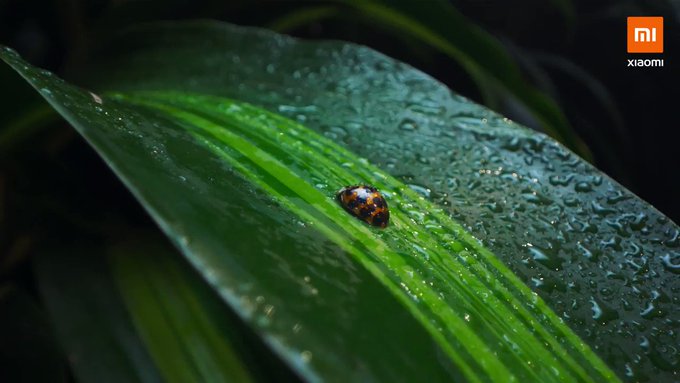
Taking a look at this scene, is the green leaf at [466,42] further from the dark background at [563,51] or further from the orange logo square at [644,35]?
the orange logo square at [644,35]

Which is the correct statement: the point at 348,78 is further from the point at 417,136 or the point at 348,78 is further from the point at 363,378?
the point at 363,378

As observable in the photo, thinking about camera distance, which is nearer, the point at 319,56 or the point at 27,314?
the point at 27,314

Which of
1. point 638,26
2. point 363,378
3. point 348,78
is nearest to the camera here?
point 363,378

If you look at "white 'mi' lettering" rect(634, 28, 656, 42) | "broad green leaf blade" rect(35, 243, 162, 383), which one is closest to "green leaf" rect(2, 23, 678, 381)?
"broad green leaf blade" rect(35, 243, 162, 383)

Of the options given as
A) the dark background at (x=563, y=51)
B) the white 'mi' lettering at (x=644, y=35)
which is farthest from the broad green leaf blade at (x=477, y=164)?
the white 'mi' lettering at (x=644, y=35)

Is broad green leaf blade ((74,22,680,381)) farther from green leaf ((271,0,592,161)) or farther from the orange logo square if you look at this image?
the orange logo square

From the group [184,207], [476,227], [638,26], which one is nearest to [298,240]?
[184,207]

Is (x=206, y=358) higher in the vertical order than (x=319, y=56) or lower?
lower
